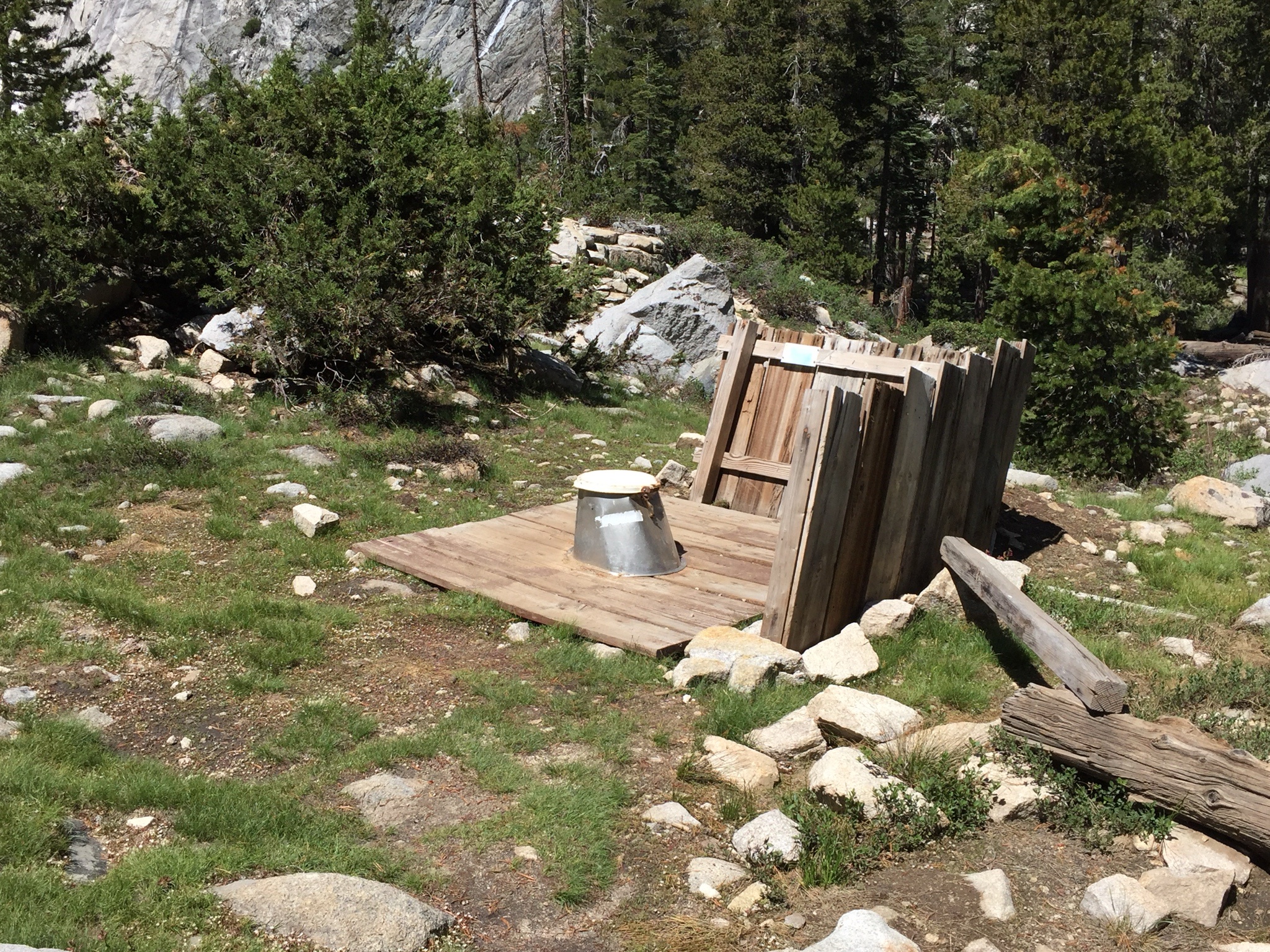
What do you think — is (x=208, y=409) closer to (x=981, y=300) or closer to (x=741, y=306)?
(x=741, y=306)

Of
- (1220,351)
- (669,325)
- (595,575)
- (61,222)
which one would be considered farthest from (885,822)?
(1220,351)

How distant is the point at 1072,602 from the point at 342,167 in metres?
8.04

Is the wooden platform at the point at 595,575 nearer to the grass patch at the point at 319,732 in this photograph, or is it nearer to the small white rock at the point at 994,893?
the grass patch at the point at 319,732

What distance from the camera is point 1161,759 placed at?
3738 millimetres

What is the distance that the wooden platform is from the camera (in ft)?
18.8

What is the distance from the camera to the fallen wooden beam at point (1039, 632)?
3920 mm

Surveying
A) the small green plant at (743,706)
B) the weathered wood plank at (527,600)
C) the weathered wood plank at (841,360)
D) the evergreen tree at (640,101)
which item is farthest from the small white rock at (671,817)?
the evergreen tree at (640,101)

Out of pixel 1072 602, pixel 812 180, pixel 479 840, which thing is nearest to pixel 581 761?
pixel 479 840

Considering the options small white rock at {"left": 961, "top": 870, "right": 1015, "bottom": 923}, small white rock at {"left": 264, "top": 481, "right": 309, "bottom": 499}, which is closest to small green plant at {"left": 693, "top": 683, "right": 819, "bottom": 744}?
small white rock at {"left": 961, "top": 870, "right": 1015, "bottom": 923}

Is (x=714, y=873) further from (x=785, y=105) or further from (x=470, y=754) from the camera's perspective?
(x=785, y=105)

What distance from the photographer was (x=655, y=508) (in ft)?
21.8

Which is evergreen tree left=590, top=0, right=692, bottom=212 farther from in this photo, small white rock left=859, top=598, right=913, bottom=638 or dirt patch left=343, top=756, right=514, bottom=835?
dirt patch left=343, top=756, right=514, bottom=835

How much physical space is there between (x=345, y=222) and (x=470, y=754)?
22.9 feet

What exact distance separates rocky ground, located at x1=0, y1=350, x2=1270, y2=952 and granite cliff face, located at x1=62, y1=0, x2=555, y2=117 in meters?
60.0
